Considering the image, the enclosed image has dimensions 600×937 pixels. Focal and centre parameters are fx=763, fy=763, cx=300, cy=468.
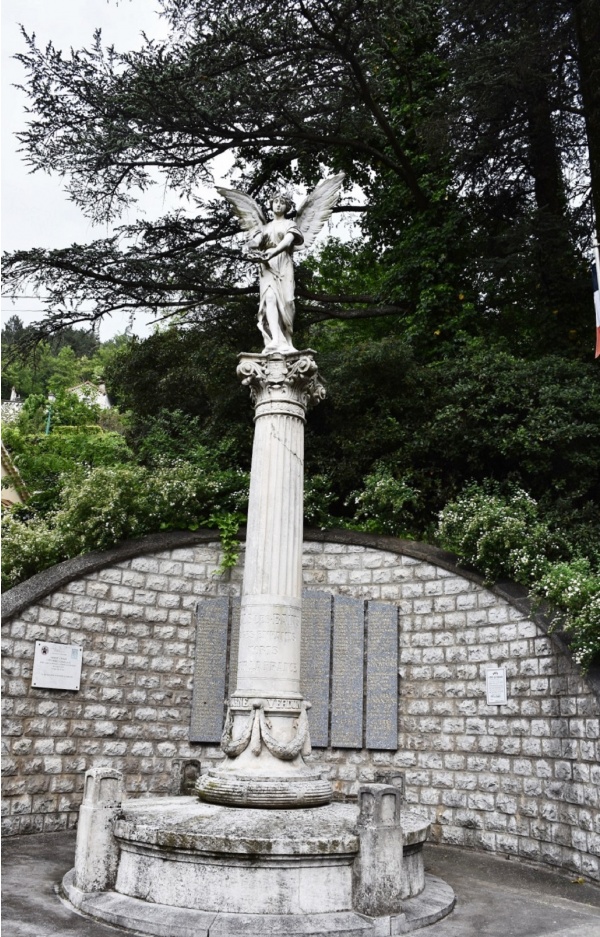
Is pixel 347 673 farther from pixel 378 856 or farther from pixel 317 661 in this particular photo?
pixel 378 856

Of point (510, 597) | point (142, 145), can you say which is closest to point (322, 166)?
point (142, 145)

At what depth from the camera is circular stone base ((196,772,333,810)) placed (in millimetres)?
6500

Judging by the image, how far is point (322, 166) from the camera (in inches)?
670

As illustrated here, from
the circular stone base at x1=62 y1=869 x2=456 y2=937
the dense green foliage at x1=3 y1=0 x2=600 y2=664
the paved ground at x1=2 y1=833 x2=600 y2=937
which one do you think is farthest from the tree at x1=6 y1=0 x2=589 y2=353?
the circular stone base at x1=62 y1=869 x2=456 y2=937

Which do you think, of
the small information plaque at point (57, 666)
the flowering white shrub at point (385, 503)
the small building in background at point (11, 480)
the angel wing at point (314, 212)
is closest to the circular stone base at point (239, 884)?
the small information plaque at point (57, 666)

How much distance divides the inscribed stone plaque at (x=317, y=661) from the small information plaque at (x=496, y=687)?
2.09 metres

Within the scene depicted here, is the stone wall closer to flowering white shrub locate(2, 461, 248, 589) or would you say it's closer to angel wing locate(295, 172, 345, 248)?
flowering white shrub locate(2, 461, 248, 589)

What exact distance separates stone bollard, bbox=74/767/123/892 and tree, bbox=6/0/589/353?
9430 millimetres

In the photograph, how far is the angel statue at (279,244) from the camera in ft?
27.9

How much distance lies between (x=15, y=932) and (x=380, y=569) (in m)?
6.53

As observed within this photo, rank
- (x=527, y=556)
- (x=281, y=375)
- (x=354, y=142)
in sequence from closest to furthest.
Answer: (x=281, y=375) → (x=527, y=556) → (x=354, y=142)

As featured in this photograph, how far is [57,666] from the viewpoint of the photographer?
9.09 m

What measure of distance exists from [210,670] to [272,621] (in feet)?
10.8

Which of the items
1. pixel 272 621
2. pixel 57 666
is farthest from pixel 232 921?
pixel 57 666
